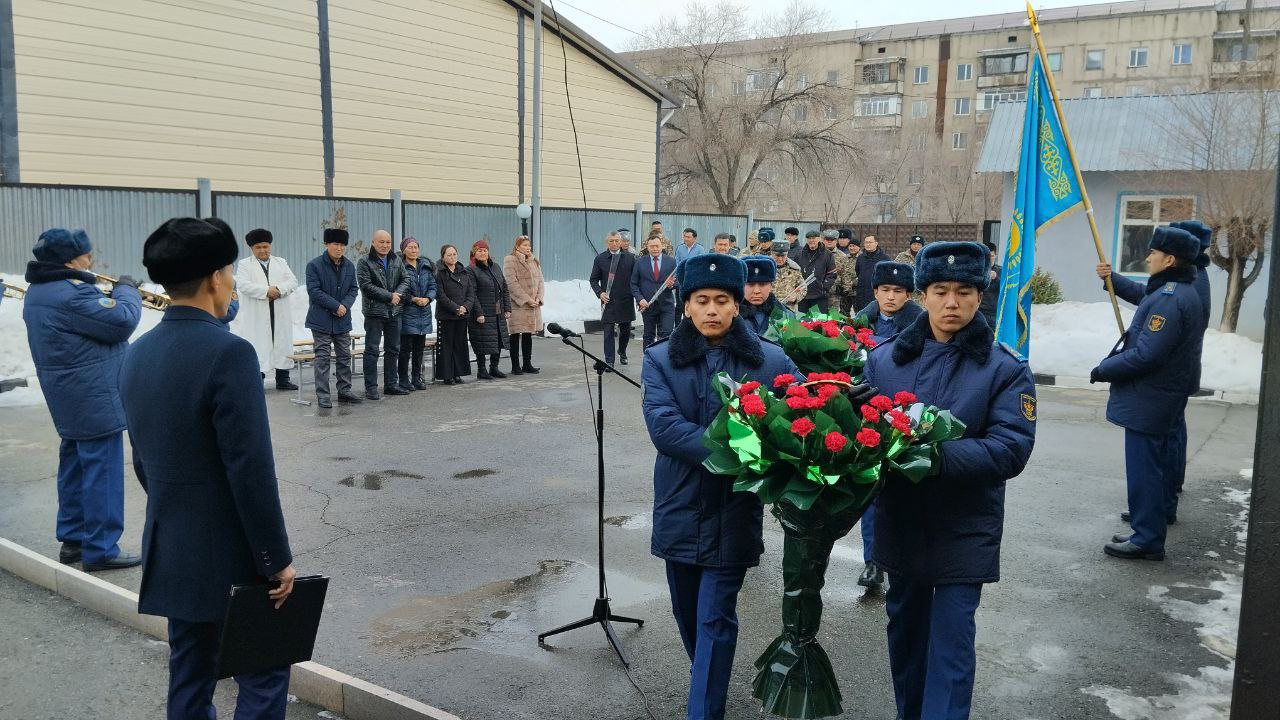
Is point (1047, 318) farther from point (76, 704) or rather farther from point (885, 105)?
point (885, 105)

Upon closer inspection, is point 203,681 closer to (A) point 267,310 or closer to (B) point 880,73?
(A) point 267,310

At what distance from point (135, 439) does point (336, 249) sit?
940 centimetres

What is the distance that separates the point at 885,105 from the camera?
2751 inches

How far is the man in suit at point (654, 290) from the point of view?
50.1ft

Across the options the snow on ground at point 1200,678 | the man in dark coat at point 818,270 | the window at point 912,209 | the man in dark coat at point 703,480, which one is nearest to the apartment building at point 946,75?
the window at point 912,209

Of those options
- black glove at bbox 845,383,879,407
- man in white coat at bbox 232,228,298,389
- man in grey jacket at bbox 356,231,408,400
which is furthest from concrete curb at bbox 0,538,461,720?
man in white coat at bbox 232,228,298,389

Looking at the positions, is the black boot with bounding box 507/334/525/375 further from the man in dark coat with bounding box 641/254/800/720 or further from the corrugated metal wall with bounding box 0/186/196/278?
the man in dark coat with bounding box 641/254/800/720

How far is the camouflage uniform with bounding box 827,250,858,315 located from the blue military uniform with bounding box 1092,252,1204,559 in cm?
1056

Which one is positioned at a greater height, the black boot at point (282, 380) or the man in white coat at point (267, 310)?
the man in white coat at point (267, 310)

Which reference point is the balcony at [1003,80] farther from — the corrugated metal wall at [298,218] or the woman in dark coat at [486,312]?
the woman in dark coat at [486,312]

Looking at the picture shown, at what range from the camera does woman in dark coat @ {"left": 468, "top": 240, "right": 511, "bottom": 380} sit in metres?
14.6

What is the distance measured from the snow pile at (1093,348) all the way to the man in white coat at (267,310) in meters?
10.9

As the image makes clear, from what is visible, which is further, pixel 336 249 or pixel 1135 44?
pixel 1135 44

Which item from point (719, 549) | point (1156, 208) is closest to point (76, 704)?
point (719, 549)
